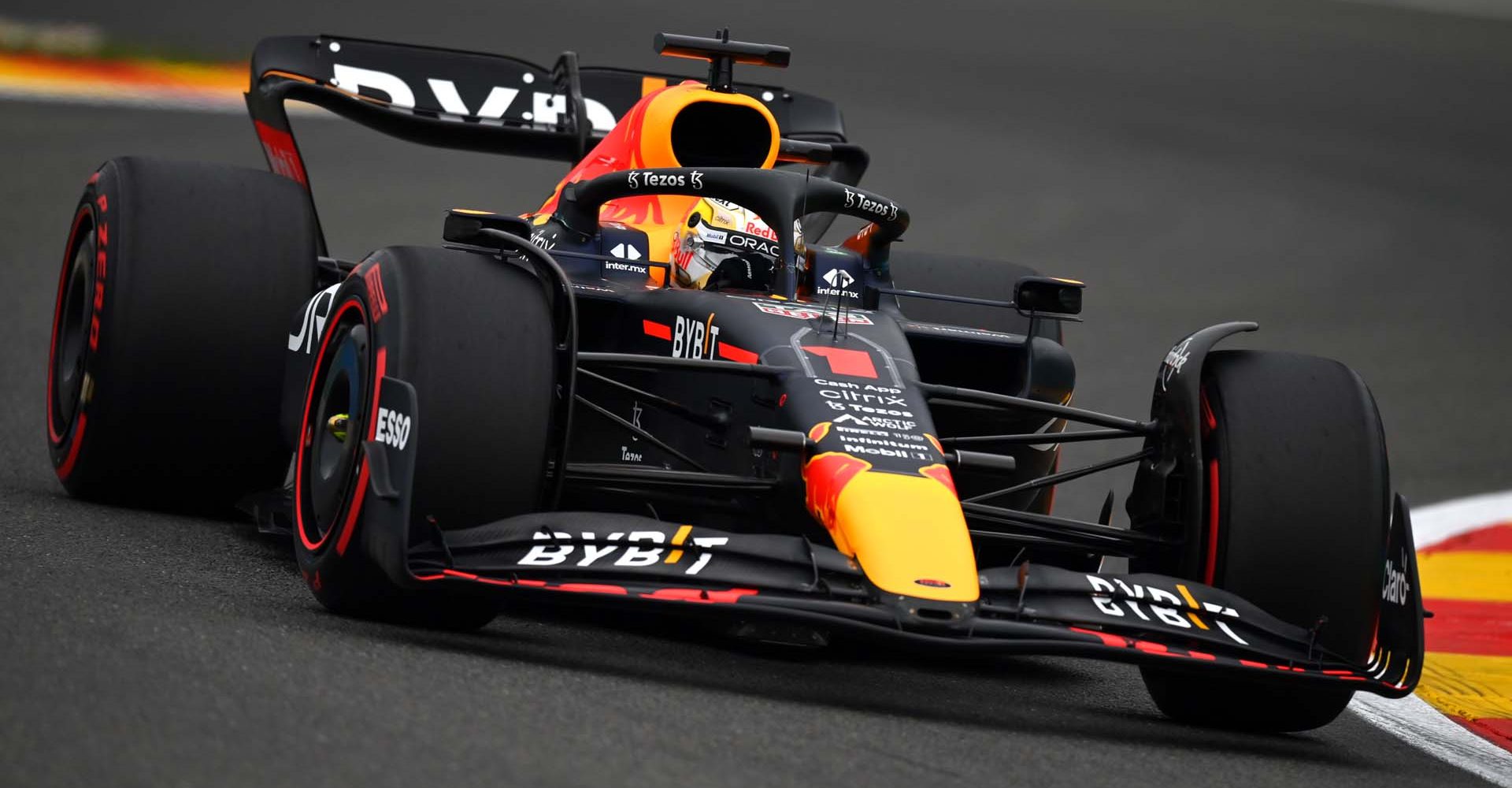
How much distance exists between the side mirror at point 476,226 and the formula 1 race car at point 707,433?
2 cm

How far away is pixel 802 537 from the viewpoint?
4.84 m

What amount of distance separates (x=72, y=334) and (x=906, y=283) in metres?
3.28

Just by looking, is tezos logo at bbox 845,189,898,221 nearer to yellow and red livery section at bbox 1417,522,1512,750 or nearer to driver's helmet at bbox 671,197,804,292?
driver's helmet at bbox 671,197,804,292

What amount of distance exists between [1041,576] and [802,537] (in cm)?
59

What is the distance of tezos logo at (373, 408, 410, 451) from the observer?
4.99 metres

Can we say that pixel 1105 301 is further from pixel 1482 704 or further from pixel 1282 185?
pixel 1482 704

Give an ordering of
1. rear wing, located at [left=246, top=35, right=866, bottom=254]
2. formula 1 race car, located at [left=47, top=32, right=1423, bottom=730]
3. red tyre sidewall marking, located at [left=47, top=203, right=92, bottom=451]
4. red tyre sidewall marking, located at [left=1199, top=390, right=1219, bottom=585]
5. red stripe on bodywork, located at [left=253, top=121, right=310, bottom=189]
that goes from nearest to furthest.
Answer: formula 1 race car, located at [left=47, top=32, right=1423, bottom=730]
red tyre sidewall marking, located at [left=1199, top=390, right=1219, bottom=585]
red tyre sidewall marking, located at [left=47, top=203, right=92, bottom=451]
red stripe on bodywork, located at [left=253, top=121, right=310, bottom=189]
rear wing, located at [left=246, top=35, right=866, bottom=254]

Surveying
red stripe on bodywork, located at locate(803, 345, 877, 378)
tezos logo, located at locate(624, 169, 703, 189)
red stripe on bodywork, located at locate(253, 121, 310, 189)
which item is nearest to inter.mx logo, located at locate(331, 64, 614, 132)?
red stripe on bodywork, located at locate(253, 121, 310, 189)

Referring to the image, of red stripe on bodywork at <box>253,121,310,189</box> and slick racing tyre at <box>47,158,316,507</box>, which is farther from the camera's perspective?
red stripe on bodywork at <box>253,121,310,189</box>

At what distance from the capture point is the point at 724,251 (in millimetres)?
6613

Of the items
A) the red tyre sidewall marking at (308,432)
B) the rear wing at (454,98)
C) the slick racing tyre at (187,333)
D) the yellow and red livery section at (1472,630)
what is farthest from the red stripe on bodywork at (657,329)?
the yellow and red livery section at (1472,630)

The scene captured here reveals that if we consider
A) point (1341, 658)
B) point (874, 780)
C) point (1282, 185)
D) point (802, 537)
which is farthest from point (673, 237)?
point (1282, 185)

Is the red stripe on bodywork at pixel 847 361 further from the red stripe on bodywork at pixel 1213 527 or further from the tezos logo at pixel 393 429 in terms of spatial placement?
the tezos logo at pixel 393 429

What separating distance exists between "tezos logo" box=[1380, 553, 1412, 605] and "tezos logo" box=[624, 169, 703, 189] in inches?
97.0
